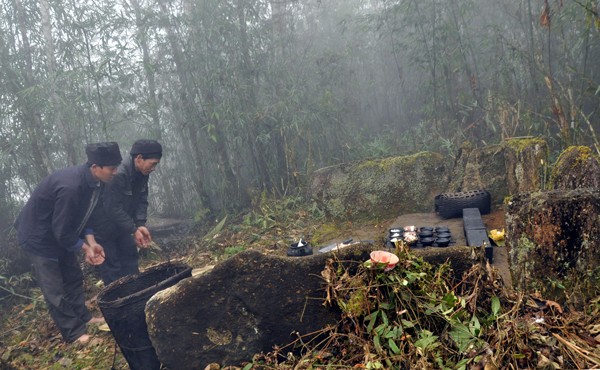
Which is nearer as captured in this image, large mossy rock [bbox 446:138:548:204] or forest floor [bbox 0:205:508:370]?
forest floor [bbox 0:205:508:370]

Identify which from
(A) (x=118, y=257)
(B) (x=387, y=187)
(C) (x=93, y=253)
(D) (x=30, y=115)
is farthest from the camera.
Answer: (D) (x=30, y=115)

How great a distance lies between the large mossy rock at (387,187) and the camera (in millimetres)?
5500

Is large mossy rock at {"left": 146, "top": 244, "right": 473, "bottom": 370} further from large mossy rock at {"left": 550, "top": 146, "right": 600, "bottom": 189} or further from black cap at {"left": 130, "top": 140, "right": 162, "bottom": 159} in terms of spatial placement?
black cap at {"left": 130, "top": 140, "right": 162, "bottom": 159}

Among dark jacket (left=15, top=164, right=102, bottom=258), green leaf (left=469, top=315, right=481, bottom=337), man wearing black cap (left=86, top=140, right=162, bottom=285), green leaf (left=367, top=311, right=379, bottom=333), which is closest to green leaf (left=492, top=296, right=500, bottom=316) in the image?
green leaf (left=469, top=315, right=481, bottom=337)

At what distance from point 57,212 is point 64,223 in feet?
0.40

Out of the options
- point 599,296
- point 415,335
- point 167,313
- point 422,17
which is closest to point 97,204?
point 167,313

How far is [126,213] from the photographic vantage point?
4.27 metres

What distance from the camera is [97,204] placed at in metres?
4.09

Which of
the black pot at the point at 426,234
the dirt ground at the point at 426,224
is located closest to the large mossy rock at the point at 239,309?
the black pot at the point at 426,234

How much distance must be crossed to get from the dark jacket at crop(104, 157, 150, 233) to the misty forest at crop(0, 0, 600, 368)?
201 centimetres

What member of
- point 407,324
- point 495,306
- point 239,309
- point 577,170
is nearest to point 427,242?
point 577,170

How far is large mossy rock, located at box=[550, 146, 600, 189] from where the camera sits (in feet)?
10.0

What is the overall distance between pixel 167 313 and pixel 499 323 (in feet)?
5.85

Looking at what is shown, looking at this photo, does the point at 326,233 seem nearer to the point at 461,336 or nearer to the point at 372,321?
the point at 372,321
